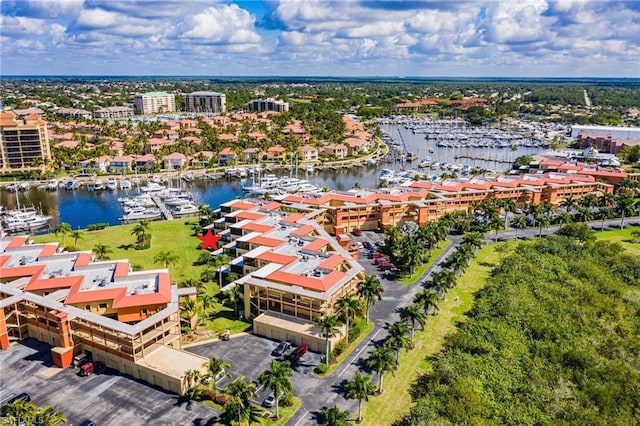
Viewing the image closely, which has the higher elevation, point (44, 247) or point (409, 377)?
point (44, 247)

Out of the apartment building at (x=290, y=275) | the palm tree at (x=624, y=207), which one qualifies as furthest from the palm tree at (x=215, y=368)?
the palm tree at (x=624, y=207)

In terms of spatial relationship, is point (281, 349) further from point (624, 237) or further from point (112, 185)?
point (112, 185)

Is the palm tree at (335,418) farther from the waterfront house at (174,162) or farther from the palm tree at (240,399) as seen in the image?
the waterfront house at (174,162)

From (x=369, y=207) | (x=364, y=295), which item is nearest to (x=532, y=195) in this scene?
(x=369, y=207)

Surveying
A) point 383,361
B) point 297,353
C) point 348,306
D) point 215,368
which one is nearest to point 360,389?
point 383,361

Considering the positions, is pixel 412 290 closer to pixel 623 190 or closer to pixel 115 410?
pixel 115 410

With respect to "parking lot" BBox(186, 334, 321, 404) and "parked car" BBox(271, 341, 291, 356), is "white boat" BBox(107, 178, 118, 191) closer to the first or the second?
"parking lot" BBox(186, 334, 321, 404)
